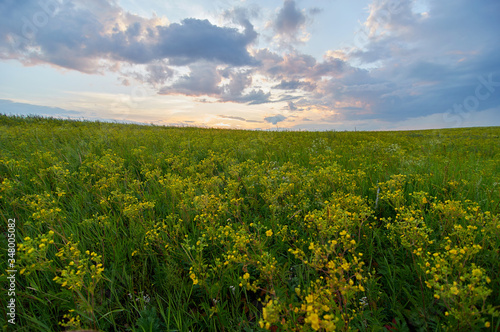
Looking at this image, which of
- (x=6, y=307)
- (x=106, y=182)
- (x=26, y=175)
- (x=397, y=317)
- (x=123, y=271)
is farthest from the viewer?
(x=26, y=175)

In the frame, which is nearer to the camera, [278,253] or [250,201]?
[278,253]

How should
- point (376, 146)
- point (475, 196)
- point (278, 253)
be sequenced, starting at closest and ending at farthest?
point (278, 253), point (475, 196), point (376, 146)

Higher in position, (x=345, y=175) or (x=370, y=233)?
(x=345, y=175)

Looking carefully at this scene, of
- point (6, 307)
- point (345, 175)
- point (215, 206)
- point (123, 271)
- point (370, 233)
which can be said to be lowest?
point (6, 307)

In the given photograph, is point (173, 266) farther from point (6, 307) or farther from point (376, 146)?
point (376, 146)

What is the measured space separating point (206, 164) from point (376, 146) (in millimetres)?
6155

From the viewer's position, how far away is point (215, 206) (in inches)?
137

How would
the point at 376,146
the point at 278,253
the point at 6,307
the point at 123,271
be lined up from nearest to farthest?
the point at 6,307 → the point at 123,271 → the point at 278,253 → the point at 376,146

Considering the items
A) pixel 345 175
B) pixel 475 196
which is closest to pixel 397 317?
pixel 345 175

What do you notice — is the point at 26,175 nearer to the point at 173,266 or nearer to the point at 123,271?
the point at 123,271

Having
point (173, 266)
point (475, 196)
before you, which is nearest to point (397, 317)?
point (173, 266)

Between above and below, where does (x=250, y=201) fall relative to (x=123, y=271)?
above

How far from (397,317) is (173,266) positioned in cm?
232

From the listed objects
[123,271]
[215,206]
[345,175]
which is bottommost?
[123,271]
